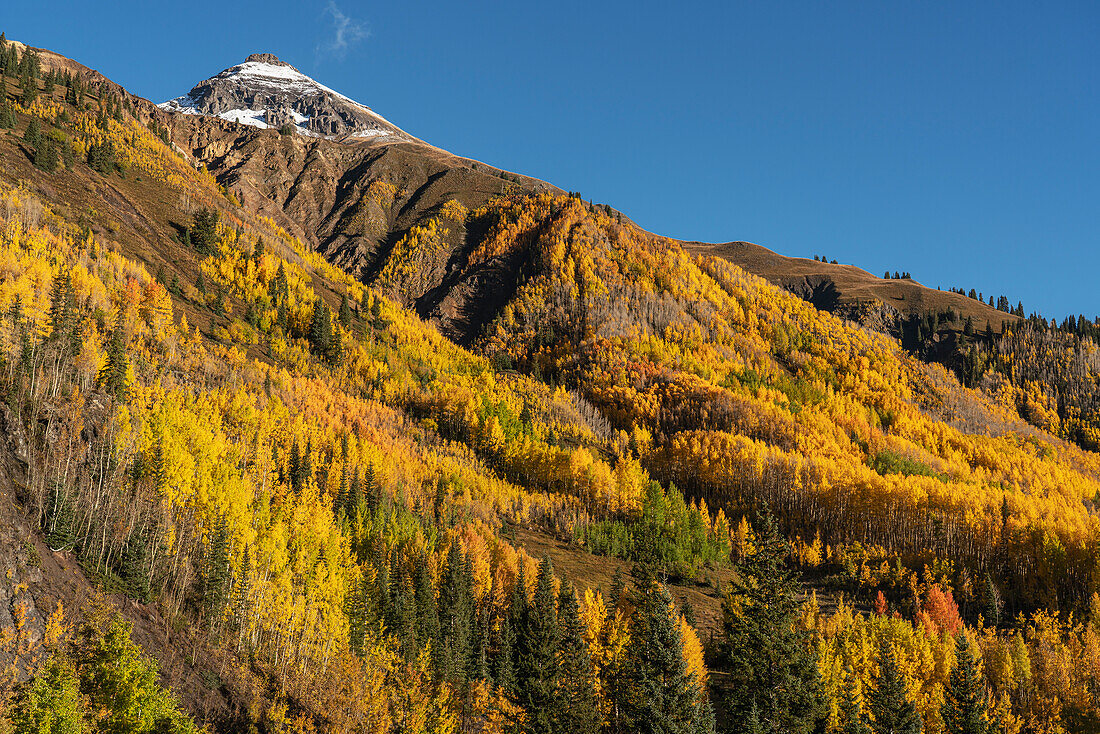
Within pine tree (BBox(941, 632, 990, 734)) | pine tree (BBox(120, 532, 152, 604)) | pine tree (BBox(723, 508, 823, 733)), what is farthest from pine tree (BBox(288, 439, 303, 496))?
pine tree (BBox(941, 632, 990, 734))

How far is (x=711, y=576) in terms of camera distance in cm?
12425

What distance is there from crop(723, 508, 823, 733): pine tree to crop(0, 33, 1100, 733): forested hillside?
8.5 inches

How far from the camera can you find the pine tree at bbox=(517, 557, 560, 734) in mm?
48656

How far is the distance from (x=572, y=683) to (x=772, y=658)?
15169 millimetres

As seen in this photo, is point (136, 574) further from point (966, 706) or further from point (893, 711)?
point (966, 706)

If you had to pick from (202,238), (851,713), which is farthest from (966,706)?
(202,238)

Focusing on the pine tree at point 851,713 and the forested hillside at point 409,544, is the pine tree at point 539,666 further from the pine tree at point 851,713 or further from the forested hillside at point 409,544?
the pine tree at point 851,713

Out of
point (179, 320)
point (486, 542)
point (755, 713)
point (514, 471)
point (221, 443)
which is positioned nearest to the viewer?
point (755, 713)

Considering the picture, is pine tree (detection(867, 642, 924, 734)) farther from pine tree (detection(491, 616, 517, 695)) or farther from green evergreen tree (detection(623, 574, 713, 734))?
pine tree (detection(491, 616, 517, 695))

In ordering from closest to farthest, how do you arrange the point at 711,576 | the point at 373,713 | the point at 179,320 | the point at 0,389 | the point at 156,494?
the point at 373,713
the point at 0,389
the point at 156,494
the point at 711,576
the point at 179,320

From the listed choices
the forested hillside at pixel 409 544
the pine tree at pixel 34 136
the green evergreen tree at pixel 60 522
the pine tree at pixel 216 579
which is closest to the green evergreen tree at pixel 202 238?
the forested hillside at pixel 409 544

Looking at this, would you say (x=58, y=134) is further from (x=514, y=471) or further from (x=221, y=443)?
(x=514, y=471)

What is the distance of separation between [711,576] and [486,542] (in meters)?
43.8

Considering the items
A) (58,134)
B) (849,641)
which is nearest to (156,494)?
(849,641)
